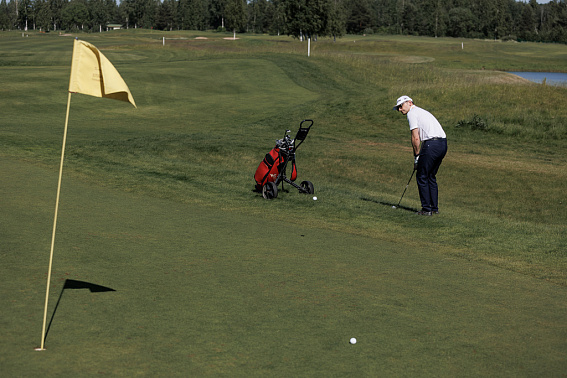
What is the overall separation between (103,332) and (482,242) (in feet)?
20.7

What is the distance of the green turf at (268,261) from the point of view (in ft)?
17.0

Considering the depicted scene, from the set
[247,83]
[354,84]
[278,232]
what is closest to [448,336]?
[278,232]

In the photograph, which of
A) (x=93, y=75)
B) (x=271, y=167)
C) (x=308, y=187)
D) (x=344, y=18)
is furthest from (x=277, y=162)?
(x=344, y=18)

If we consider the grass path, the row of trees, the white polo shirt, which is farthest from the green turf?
the row of trees

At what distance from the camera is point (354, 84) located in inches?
1731

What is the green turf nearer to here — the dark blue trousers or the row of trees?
the dark blue trousers

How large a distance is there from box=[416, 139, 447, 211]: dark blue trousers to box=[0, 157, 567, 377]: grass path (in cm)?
276

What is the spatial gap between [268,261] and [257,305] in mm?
1627

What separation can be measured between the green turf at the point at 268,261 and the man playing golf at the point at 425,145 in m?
0.51

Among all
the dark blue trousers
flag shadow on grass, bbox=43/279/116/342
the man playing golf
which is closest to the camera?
flag shadow on grass, bbox=43/279/116/342

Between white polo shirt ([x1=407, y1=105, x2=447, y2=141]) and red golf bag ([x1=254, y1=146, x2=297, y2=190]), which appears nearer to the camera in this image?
white polo shirt ([x1=407, y1=105, x2=447, y2=141])

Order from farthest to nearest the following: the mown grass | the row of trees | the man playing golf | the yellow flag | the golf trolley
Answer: the row of trees < the golf trolley < the mown grass < the man playing golf < the yellow flag

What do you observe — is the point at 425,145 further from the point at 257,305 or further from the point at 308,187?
the point at 257,305

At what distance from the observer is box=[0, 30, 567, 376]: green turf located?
17.0 feet
